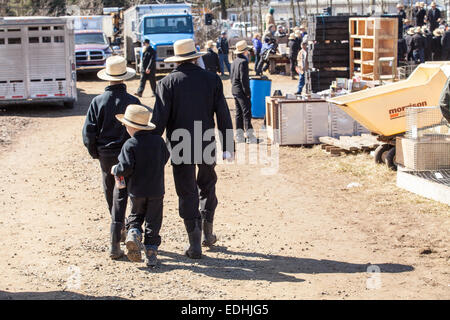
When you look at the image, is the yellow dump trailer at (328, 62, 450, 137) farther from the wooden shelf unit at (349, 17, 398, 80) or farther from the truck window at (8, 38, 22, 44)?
the truck window at (8, 38, 22, 44)

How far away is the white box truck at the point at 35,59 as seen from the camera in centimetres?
2016

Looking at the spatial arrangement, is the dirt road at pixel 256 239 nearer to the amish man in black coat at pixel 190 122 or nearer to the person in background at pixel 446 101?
the amish man in black coat at pixel 190 122

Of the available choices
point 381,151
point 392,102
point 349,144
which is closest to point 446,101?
point 392,102

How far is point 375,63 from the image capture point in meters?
19.1

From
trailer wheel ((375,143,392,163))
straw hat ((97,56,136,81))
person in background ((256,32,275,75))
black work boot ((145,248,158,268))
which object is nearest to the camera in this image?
black work boot ((145,248,158,268))

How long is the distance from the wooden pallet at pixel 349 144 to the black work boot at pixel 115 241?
21.1ft

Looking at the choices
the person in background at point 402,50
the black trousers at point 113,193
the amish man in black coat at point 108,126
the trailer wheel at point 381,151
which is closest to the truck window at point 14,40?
the person in background at point 402,50

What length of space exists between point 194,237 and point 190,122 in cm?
117

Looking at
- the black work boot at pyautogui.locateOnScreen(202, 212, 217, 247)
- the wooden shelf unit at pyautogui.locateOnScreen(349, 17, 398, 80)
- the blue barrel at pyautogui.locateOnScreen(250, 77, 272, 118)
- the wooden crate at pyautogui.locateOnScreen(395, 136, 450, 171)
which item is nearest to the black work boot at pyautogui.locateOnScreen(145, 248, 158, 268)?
the black work boot at pyautogui.locateOnScreen(202, 212, 217, 247)

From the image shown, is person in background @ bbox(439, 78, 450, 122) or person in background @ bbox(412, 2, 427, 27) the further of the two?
person in background @ bbox(412, 2, 427, 27)

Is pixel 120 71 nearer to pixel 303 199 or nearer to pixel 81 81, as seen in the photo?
pixel 303 199

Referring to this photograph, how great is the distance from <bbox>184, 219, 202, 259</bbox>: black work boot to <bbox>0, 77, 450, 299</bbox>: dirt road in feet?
0.30

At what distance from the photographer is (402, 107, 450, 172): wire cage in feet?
33.8

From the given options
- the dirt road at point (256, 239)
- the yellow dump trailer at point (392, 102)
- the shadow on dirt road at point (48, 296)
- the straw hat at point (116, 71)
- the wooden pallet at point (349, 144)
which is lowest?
the dirt road at point (256, 239)
